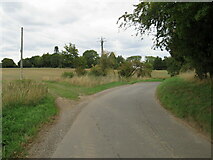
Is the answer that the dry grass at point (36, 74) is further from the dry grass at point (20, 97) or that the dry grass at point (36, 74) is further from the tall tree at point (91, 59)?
the dry grass at point (20, 97)

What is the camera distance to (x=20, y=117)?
6.36 meters

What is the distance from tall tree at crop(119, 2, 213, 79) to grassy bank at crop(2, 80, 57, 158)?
5.72 m

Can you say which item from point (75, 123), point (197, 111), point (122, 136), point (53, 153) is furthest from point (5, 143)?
point (197, 111)

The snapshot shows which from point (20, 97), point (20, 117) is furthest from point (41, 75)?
point (20, 117)

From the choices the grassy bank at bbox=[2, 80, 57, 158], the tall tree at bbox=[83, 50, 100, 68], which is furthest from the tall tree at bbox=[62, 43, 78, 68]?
the grassy bank at bbox=[2, 80, 57, 158]

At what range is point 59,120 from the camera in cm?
667

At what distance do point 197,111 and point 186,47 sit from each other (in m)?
3.48

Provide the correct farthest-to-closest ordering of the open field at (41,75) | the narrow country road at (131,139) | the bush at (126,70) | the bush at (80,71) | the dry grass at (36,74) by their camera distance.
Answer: the bush at (126,70), the bush at (80,71), the open field at (41,75), the dry grass at (36,74), the narrow country road at (131,139)

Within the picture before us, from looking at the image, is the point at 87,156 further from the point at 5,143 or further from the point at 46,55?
the point at 46,55

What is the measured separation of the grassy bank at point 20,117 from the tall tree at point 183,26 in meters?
5.72

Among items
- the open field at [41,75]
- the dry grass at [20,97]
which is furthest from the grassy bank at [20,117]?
the open field at [41,75]

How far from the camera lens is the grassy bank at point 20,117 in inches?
170

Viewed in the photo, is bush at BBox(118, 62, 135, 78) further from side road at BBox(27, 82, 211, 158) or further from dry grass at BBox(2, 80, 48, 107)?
side road at BBox(27, 82, 211, 158)

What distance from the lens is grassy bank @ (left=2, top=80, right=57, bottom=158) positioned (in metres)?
4.32
